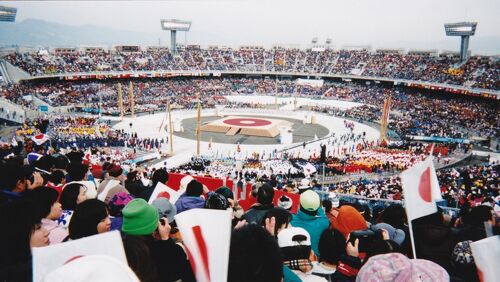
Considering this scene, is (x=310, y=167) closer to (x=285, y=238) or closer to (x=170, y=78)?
(x=285, y=238)

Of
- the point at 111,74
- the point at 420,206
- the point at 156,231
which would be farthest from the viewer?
the point at 111,74

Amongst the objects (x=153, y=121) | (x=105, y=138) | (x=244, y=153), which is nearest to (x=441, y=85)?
(x=244, y=153)

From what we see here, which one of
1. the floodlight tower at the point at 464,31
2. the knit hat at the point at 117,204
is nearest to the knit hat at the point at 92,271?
the knit hat at the point at 117,204

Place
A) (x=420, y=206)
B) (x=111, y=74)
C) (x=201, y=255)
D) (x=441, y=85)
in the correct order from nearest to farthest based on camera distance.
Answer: (x=201, y=255) → (x=420, y=206) → (x=441, y=85) → (x=111, y=74)

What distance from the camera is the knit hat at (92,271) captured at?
1.77 meters

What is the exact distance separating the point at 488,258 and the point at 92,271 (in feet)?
10.2

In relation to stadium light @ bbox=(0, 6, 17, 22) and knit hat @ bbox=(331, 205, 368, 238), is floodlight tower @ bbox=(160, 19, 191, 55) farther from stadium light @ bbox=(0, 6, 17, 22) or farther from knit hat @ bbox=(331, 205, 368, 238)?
knit hat @ bbox=(331, 205, 368, 238)

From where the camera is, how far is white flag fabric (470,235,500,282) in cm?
311

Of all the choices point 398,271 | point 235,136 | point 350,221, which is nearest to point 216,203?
point 350,221

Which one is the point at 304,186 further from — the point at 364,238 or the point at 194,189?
the point at 364,238

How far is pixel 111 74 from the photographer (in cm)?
6806

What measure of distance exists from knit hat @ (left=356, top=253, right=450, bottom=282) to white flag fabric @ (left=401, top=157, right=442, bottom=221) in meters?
2.02

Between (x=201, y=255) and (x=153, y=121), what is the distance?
49106mm

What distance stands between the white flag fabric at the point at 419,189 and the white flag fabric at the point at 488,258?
1385mm
